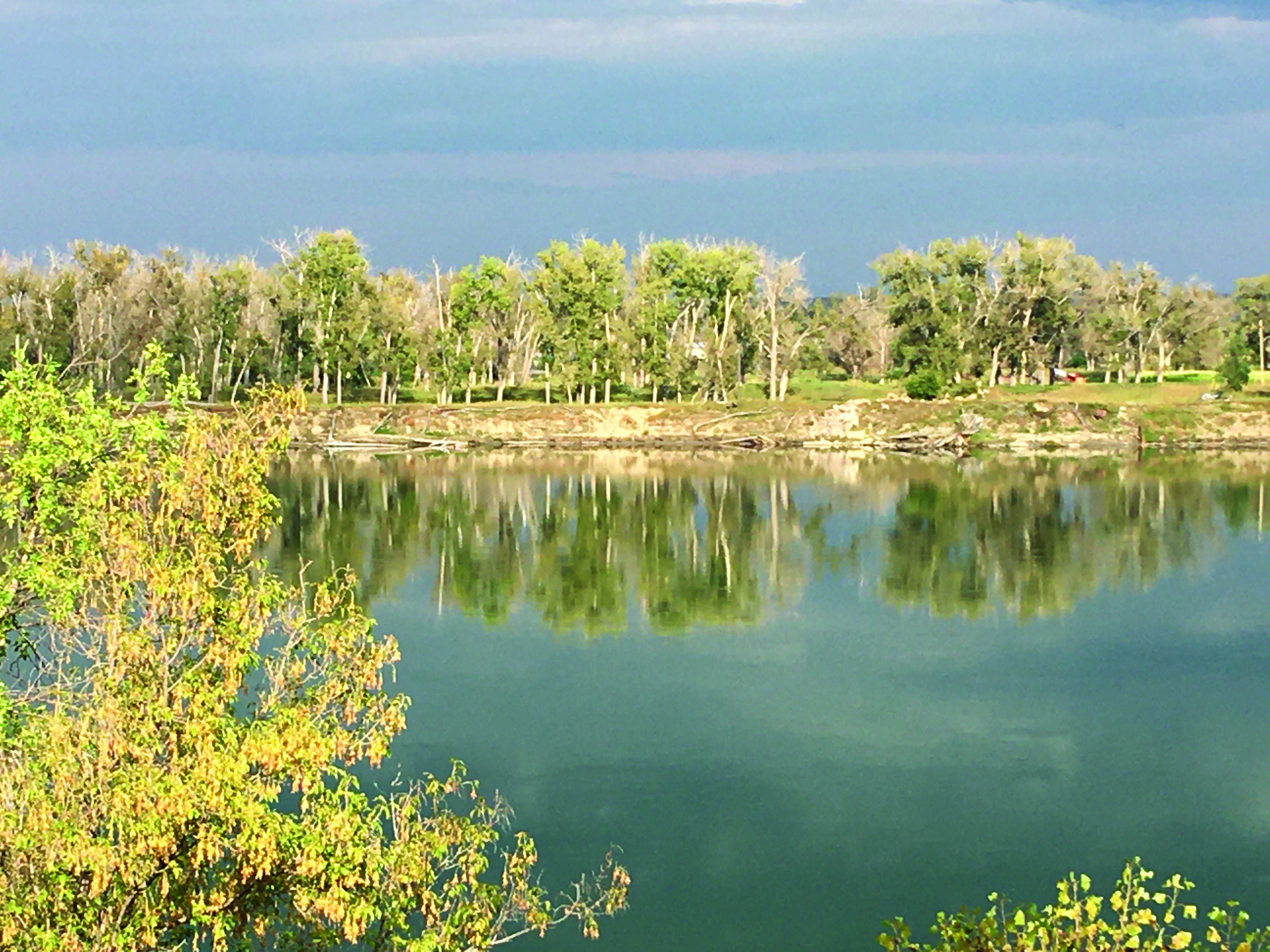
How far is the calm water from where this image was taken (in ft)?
61.2

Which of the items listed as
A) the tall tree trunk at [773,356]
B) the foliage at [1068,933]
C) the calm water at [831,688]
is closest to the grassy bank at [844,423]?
the tall tree trunk at [773,356]

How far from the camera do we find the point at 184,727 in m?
11.3

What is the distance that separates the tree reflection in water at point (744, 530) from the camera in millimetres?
36844

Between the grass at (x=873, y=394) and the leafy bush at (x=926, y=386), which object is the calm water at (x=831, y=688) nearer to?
the leafy bush at (x=926, y=386)

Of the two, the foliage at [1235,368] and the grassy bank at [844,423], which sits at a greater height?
the foliage at [1235,368]

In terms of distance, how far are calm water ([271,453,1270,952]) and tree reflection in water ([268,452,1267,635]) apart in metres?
0.19

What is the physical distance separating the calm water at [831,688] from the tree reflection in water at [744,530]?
0.19 metres

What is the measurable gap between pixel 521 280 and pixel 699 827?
73.8m

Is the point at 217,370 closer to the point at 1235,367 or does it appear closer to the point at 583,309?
the point at 583,309

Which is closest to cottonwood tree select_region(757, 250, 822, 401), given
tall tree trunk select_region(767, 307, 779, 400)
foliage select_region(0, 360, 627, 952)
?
tall tree trunk select_region(767, 307, 779, 400)

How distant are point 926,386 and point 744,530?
36.2 m

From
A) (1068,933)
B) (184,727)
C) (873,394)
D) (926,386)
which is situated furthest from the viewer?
(873,394)

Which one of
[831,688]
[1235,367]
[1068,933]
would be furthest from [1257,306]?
[1068,933]

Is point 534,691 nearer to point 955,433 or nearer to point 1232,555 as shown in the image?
point 1232,555
